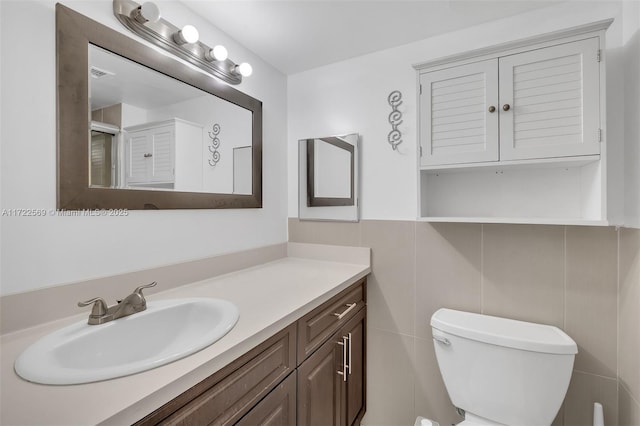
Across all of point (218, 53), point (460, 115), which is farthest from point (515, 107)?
point (218, 53)

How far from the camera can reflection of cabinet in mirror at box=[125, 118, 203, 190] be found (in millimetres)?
1159

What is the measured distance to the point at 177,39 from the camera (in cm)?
127

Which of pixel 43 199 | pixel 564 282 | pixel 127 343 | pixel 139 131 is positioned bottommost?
pixel 127 343

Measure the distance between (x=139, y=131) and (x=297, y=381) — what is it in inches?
45.7

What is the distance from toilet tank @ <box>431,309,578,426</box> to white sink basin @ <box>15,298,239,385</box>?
100 cm

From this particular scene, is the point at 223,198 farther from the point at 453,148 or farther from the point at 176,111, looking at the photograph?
the point at 453,148

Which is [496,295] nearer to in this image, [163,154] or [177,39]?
[163,154]

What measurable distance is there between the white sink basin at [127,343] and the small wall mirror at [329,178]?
0.99 meters

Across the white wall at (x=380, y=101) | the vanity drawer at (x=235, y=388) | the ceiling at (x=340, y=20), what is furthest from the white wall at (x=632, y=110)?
the vanity drawer at (x=235, y=388)

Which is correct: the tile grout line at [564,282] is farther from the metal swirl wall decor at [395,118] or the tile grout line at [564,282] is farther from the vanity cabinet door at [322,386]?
the vanity cabinet door at [322,386]

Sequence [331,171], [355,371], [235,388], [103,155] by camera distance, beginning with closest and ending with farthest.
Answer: [235,388]
[103,155]
[355,371]
[331,171]

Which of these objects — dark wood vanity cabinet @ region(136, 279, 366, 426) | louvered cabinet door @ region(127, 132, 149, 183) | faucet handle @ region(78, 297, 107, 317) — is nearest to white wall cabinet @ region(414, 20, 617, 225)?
dark wood vanity cabinet @ region(136, 279, 366, 426)

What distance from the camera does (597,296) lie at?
1261mm

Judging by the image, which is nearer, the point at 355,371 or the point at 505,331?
the point at 505,331
